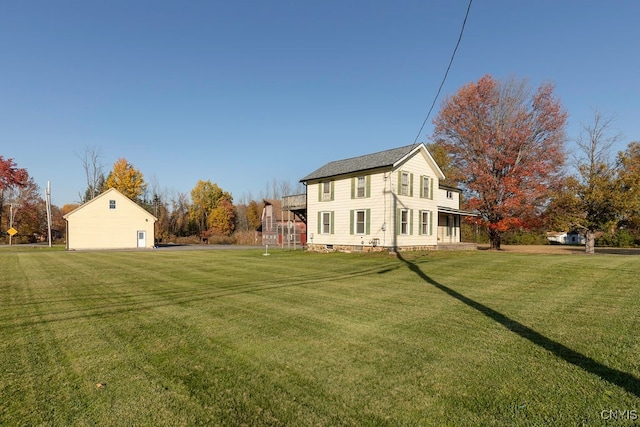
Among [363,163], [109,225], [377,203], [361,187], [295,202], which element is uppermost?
[363,163]

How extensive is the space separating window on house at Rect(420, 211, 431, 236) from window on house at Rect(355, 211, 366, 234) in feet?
12.5

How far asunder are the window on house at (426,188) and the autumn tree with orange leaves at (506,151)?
496 cm

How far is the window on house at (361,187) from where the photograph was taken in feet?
70.0

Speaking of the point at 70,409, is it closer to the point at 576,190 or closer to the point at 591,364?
the point at 591,364

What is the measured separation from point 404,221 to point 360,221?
8.89 ft

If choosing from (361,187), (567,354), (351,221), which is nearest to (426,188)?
(361,187)

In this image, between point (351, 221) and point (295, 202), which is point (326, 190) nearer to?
point (351, 221)

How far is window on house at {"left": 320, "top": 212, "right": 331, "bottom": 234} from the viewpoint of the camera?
A: 2339 cm

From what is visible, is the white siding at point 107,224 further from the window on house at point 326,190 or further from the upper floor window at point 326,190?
the window on house at point 326,190

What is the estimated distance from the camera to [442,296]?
781 centimetres

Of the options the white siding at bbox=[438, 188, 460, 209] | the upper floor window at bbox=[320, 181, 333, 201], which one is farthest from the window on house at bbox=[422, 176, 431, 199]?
the upper floor window at bbox=[320, 181, 333, 201]

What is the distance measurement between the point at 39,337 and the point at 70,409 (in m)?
2.77

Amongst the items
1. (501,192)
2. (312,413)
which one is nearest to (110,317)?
(312,413)

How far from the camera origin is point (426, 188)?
22.4 meters
